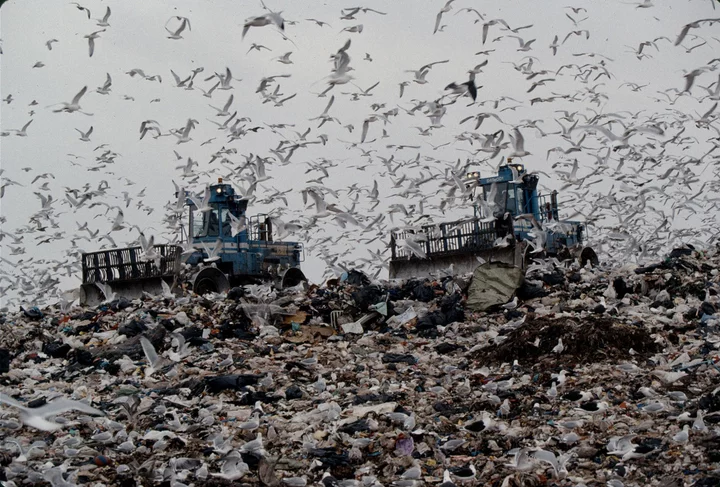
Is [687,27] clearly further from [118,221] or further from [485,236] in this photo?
[485,236]

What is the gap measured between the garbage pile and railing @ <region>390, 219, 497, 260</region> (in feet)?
11.3

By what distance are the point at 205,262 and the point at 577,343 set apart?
26.8 feet

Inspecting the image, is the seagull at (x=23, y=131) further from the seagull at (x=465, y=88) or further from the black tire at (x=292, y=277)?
the black tire at (x=292, y=277)

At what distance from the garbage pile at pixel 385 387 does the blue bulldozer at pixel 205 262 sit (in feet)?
8.41

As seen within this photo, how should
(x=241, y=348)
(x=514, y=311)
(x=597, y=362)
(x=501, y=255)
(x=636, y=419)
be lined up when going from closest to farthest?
(x=636, y=419) < (x=597, y=362) < (x=241, y=348) < (x=514, y=311) < (x=501, y=255)

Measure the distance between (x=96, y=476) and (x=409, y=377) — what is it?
268cm

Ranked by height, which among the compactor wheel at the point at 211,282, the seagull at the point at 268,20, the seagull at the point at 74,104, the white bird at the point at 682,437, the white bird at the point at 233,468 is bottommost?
the white bird at the point at 233,468

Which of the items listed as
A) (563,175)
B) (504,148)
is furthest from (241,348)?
(563,175)

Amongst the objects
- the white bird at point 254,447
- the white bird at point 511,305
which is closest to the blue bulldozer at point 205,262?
the white bird at point 511,305

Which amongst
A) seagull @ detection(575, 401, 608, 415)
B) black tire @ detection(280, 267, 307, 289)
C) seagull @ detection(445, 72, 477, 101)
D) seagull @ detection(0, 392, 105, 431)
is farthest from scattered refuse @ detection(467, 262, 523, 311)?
seagull @ detection(0, 392, 105, 431)

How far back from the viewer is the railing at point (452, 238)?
1303 cm

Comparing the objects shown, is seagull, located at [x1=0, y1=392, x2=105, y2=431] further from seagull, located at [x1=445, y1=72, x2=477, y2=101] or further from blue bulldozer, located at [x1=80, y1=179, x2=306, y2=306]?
blue bulldozer, located at [x1=80, y1=179, x2=306, y2=306]

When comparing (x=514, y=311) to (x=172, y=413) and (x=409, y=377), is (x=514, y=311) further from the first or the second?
(x=172, y=413)

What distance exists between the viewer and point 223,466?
394 cm
